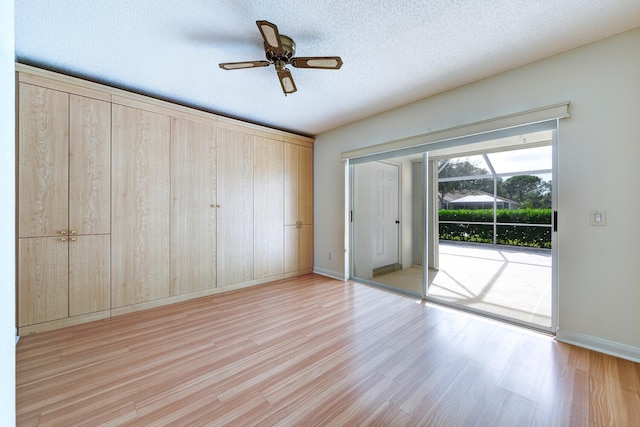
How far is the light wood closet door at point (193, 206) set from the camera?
3.09 metres

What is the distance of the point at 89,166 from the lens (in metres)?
2.54

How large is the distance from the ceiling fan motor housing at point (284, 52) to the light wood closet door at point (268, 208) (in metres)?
1.90

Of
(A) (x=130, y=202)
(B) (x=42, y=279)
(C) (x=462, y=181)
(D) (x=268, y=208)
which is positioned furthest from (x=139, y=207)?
(C) (x=462, y=181)

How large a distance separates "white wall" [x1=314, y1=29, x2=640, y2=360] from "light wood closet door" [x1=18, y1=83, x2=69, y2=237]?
4274mm

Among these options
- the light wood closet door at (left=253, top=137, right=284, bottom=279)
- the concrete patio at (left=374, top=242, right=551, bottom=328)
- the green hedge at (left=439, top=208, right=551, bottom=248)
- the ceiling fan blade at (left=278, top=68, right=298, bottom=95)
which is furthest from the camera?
the light wood closet door at (left=253, top=137, right=284, bottom=279)

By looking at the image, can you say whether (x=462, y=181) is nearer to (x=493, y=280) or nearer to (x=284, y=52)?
(x=493, y=280)

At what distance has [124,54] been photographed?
217 cm

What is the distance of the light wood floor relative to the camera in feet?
4.62

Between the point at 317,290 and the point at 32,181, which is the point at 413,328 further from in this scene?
the point at 32,181

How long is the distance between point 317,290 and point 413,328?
1.48 metres

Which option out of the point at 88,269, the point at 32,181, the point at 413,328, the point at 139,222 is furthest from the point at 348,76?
the point at 88,269

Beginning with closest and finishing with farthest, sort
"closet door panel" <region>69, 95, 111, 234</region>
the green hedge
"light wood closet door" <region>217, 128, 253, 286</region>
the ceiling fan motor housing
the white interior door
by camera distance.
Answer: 1. the ceiling fan motor housing
2. "closet door panel" <region>69, 95, 111, 234</region>
3. the green hedge
4. "light wood closet door" <region>217, 128, 253, 286</region>
5. the white interior door

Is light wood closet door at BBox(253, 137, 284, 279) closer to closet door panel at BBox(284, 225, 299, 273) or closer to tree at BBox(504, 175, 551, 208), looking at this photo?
closet door panel at BBox(284, 225, 299, 273)
